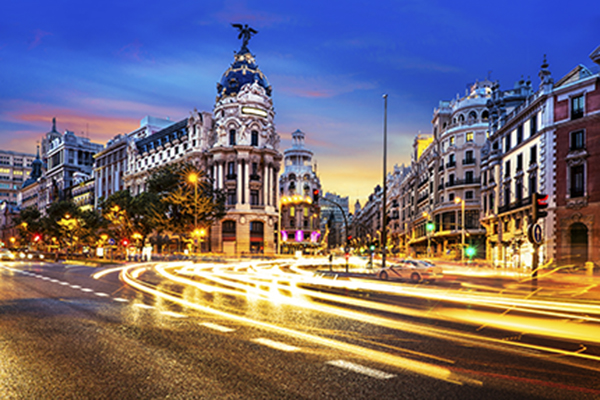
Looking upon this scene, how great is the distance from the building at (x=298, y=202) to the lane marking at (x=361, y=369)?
103 m

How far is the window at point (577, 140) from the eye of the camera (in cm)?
3816

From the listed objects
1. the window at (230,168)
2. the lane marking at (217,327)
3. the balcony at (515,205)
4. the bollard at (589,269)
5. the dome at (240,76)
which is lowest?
the bollard at (589,269)

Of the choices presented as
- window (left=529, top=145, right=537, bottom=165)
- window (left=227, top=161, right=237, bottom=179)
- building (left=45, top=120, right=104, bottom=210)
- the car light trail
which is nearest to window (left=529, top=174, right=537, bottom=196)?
window (left=529, top=145, right=537, bottom=165)

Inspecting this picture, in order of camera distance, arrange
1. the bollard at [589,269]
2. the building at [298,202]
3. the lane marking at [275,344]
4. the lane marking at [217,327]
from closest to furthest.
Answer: the lane marking at [275,344]
the lane marking at [217,327]
the bollard at [589,269]
the building at [298,202]

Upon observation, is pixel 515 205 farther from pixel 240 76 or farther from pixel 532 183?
pixel 240 76

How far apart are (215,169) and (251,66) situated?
19.2 m

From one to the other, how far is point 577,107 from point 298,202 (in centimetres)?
8303

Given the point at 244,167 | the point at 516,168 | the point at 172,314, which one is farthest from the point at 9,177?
the point at 172,314

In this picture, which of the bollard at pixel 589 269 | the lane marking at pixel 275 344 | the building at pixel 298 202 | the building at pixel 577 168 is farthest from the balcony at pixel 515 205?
the building at pixel 298 202

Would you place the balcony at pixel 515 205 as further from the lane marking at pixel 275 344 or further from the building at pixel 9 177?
the building at pixel 9 177

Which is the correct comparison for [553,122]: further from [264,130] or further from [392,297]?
[264,130]

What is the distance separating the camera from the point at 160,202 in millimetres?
62156

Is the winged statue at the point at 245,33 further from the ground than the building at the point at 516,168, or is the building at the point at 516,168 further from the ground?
the winged statue at the point at 245,33

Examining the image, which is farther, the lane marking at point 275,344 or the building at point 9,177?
the building at point 9,177
